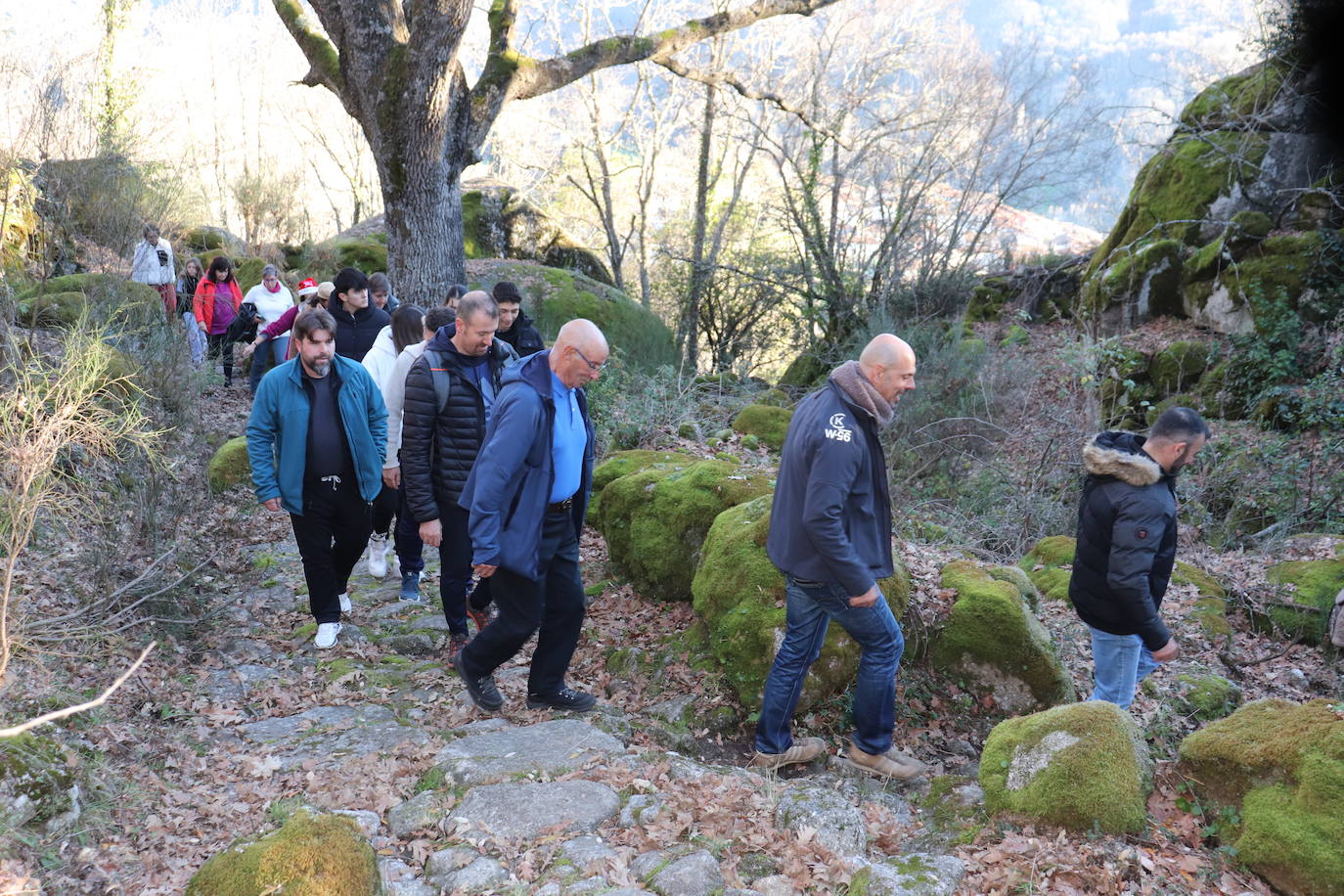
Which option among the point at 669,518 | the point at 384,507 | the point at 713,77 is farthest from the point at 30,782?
the point at 713,77

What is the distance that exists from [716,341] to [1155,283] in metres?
9.00

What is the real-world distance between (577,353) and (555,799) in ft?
6.93

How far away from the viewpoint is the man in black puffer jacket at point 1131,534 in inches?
169

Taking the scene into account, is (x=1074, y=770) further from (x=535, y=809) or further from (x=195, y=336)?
(x=195, y=336)

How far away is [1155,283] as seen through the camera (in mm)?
14859

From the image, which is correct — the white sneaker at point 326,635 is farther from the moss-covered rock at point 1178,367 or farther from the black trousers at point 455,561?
the moss-covered rock at point 1178,367

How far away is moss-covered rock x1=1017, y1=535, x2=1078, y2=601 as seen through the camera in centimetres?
725

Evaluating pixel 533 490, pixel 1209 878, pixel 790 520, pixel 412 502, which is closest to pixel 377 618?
pixel 412 502

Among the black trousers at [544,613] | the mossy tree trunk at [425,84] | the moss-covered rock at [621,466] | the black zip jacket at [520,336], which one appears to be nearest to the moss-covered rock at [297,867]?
the black trousers at [544,613]

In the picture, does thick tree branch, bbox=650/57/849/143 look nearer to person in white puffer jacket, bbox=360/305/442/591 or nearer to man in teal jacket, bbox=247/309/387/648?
person in white puffer jacket, bbox=360/305/442/591

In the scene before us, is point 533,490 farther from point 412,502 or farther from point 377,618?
point 377,618

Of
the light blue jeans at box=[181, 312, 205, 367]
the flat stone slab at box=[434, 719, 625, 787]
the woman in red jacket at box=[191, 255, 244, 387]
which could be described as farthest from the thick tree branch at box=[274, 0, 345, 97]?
the flat stone slab at box=[434, 719, 625, 787]

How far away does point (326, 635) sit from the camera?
5766mm

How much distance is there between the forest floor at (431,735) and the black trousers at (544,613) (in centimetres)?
30
